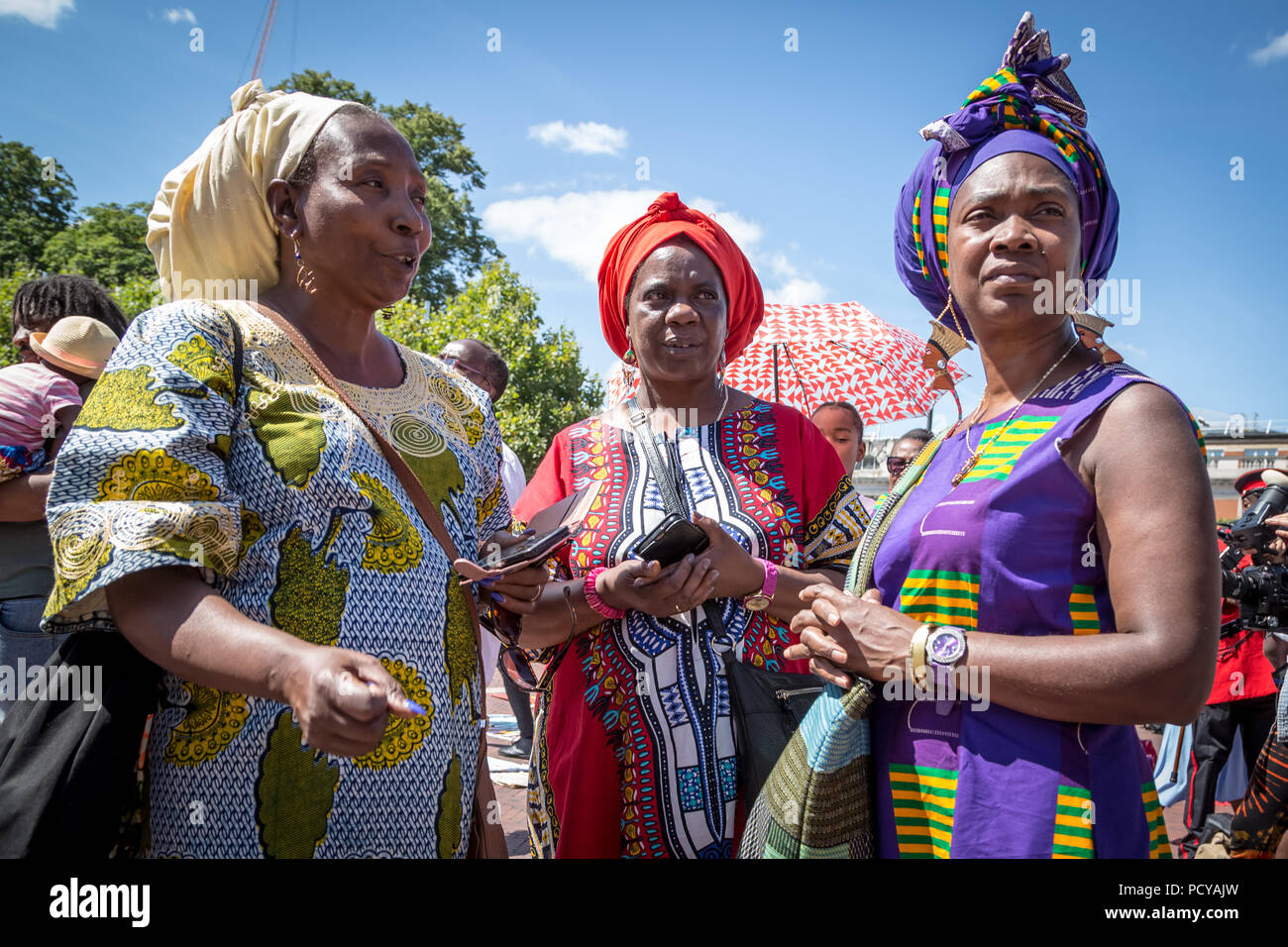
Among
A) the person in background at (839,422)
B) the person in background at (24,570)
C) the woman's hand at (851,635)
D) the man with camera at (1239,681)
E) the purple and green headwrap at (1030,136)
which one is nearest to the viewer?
the woman's hand at (851,635)

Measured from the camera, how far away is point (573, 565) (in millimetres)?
→ 2584

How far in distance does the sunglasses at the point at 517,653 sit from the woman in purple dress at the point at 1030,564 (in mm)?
677

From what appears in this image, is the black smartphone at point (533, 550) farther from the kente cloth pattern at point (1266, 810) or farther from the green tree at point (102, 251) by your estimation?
the green tree at point (102, 251)

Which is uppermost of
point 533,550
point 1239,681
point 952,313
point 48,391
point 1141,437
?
point 48,391

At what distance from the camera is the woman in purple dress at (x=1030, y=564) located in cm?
151

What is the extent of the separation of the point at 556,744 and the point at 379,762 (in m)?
0.97

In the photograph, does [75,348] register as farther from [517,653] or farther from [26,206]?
[26,206]

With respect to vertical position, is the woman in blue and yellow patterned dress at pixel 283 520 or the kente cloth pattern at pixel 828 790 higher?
the woman in blue and yellow patterned dress at pixel 283 520

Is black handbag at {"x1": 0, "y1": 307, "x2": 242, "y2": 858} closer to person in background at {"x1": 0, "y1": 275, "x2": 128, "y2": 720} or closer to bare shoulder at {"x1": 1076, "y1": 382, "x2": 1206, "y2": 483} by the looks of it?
bare shoulder at {"x1": 1076, "y1": 382, "x2": 1206, "y2": 483}

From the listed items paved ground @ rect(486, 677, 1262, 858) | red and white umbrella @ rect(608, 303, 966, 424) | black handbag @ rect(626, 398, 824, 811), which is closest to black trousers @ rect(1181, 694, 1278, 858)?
paved ground @ rect(486, 677, 1262, 858)

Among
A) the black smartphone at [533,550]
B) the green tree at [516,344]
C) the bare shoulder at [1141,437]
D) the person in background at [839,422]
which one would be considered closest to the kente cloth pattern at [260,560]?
the black smartphone at [533,550]

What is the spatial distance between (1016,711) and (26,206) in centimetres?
3068

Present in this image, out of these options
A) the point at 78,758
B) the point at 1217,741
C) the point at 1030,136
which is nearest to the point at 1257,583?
the point at 1217,741

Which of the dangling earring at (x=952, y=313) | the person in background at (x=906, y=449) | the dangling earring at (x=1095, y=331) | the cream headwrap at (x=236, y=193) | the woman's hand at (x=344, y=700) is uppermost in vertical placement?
the person in background at (x=906, y=449)
